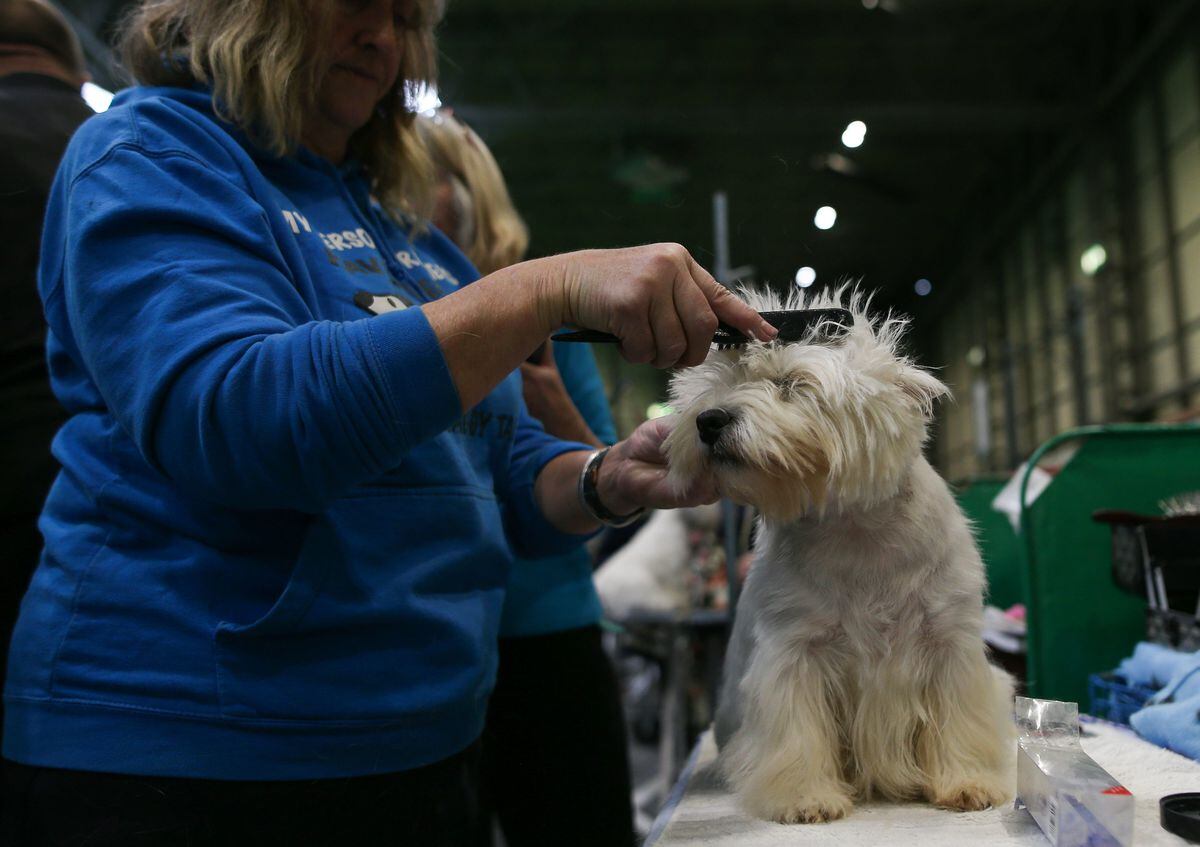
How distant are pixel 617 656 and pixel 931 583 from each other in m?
3.79

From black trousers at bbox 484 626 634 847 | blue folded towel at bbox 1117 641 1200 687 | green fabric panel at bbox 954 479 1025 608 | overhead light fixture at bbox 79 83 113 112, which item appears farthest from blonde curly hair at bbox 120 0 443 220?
green fabric panel at bbox 954 479 1025 608

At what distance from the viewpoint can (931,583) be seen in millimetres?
1311

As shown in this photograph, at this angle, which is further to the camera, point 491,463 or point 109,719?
point 491,463

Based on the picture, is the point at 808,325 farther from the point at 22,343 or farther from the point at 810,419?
the point at 22,343

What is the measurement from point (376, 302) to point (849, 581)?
0.76 m

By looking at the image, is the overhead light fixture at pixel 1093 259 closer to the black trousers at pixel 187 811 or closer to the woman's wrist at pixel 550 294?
the woman's wrist at pixel 550 294

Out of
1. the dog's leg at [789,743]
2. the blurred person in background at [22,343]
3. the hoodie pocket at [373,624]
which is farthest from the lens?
the blurred person in background at [22,343]

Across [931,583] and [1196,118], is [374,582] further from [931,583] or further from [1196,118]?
[1196,118]

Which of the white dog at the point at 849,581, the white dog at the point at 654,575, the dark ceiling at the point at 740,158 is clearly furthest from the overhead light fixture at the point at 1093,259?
the white dog at the point at 849,581

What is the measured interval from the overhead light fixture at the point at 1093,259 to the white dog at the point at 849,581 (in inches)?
402

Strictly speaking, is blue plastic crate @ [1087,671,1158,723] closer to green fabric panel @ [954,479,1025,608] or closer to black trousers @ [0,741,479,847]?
green fabric panel @ [954,479,1025,608]

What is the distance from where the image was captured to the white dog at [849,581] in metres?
1.25

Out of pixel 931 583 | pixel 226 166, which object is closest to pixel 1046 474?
pixel 931 583

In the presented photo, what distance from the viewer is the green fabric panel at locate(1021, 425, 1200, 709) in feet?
6.72
